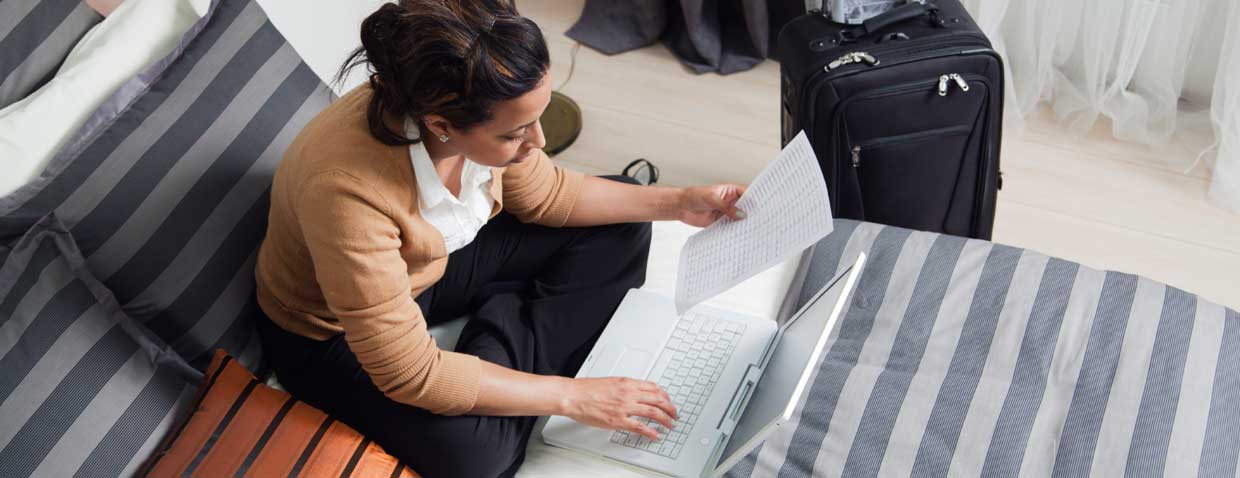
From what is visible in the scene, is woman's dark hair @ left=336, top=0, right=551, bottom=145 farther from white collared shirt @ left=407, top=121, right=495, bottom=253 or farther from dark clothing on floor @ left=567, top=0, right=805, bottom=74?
dark clothing on floor @ left=567, top=0, right=805, bottom=74

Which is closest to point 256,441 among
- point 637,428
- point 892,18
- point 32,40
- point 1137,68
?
point 637,428

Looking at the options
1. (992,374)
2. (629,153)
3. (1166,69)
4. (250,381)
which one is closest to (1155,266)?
(1166,69)

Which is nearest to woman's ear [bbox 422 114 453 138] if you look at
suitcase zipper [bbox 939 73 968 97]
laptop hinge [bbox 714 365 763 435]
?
laptop hinge [bbox 714 365 763 435]

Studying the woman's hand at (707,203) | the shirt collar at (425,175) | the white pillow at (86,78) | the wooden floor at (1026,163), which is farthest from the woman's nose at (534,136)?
the wooden floor at (1026,163)

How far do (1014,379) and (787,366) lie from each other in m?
0.32

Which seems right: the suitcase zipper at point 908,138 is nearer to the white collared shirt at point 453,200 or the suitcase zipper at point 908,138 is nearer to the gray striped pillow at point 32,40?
the white collared shirt at point 453,200

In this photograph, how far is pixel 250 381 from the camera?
1.31 metres

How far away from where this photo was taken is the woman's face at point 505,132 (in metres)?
1.17

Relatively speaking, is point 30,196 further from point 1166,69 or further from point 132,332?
point 1166,69

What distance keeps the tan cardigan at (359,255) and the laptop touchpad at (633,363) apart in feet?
0.81

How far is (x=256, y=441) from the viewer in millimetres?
1239

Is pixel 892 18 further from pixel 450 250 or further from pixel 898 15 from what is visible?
pixel 450 250

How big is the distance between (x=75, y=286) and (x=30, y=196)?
136 mm

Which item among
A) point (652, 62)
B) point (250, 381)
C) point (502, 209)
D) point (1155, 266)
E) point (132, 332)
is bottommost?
point (1155, 266)
